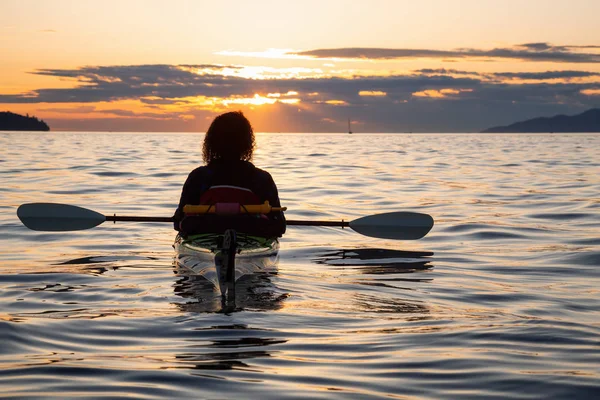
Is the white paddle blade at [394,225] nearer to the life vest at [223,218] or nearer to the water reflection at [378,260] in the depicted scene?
the water reflection at [378,260]

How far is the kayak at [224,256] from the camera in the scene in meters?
7.07

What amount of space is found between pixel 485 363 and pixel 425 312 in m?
1.80

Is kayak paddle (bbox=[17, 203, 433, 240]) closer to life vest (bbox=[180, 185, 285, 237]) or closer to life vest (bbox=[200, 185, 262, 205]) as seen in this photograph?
life vest (bbox=[180, 185, 285, 237])

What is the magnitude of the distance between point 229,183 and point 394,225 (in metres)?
2.75

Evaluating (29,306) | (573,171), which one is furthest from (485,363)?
(573,171)

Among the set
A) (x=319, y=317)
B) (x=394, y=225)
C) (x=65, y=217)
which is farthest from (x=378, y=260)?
(x=65, y=217)

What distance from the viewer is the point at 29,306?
23.7 ft

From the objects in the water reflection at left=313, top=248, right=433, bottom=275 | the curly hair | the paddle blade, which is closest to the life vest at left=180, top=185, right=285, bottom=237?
the curly hair

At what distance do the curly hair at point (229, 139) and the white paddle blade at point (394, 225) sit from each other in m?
2.19

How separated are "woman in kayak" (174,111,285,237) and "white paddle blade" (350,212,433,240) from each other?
185cm

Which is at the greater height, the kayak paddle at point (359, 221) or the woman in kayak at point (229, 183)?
the woman in kayak at point (229, 183)

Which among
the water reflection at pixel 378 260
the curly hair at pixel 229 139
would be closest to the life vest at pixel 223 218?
the curly hair at pixel 229 139

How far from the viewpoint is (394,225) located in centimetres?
1016

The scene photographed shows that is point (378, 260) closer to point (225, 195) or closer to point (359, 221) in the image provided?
point (359, 221)
